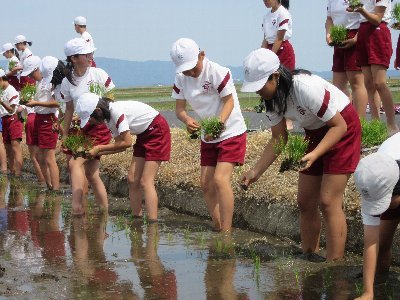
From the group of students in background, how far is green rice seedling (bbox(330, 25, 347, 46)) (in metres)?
0.12

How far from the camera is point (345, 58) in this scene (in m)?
9.68

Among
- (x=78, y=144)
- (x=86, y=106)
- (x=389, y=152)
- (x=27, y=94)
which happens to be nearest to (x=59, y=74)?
(x=78, y=144)

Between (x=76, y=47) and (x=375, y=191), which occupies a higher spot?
(x=76, y=47)

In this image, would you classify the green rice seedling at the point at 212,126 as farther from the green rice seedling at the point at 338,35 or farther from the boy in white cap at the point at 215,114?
the green rice seedling at the point at 338,35

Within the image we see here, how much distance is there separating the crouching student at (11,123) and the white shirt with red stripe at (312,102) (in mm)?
7564

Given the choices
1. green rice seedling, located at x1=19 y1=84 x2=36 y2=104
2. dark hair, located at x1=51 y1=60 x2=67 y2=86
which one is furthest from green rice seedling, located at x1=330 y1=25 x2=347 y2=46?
green rice seedling, located at x1=19 y1=84 x2=36 y2=104

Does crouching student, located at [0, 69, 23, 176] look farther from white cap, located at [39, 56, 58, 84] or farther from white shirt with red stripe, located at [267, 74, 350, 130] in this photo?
white shirt with red stripe, located at [267, 74, 350, 130]

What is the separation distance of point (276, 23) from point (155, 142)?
3.32 meters

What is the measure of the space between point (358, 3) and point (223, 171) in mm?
2523

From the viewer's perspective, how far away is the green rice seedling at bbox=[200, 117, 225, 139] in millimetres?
7609

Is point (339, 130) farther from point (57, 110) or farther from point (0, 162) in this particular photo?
point (0, 162)

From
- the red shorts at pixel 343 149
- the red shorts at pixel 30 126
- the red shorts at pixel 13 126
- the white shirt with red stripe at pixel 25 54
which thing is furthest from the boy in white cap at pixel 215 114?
the white shirt with red stripe at pixel 25 54

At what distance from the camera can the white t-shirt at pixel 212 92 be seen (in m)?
7.77

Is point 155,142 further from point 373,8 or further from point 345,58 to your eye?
point 373,8
